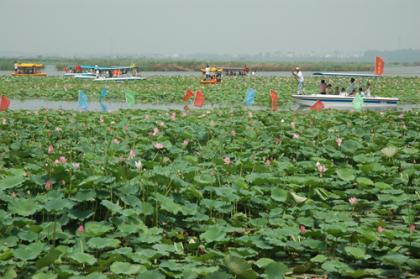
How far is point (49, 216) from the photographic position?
429 centimetres

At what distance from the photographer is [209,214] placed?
4547mm

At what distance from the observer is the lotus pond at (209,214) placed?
11.3 ft

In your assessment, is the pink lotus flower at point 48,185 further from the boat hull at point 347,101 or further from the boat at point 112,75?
the boat at point 112,75

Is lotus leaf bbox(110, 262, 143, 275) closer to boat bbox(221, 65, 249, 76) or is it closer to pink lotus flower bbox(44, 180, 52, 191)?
pink lotus flower bbox(44, 180, 52, 191)

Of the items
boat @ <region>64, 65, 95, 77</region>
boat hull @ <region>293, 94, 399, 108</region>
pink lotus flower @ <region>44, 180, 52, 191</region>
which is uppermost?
pink lotus flower @ <region>44, 180, 52, 191</region>

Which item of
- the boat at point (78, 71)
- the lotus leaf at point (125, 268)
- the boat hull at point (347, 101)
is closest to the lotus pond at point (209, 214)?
the lotus leaf at point (125, 268)

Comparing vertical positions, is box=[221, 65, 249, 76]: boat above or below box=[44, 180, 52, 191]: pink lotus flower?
below

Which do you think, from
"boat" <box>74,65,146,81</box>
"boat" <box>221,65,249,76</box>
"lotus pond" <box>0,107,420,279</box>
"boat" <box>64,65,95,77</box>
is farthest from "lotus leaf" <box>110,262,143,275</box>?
"boat" <box>221,65,249,76</box>

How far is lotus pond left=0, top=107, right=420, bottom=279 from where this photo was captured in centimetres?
343

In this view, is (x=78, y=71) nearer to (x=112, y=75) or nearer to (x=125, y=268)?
(x=112, y=75)

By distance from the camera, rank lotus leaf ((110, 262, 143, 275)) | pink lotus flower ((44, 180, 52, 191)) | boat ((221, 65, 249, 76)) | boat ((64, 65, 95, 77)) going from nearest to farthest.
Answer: lotus leaf ((110, 262, 143, 275)) < pink lotus flower ((44, 180, 52, 191)) < boat ((64, 65, 95, 77)) < boat ((221, 65, 249, 76))

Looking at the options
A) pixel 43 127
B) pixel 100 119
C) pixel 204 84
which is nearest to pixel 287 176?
pixel 43 127

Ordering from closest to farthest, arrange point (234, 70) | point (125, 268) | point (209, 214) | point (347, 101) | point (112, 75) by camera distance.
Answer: point (125, 268)
point (209, 214)
point (347, 101)
point (112, 75)
point (234, 70)

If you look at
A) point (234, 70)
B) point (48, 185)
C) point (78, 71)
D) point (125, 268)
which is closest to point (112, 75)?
point (78, 71)
